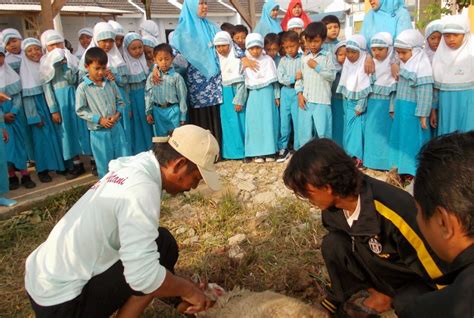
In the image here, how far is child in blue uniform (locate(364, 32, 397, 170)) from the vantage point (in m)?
4.79

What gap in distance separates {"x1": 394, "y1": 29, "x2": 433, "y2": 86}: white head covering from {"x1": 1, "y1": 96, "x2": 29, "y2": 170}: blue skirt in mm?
4308

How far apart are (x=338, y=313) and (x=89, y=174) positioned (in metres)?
4.03

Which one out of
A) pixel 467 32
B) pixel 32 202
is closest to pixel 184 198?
pixel 32 202

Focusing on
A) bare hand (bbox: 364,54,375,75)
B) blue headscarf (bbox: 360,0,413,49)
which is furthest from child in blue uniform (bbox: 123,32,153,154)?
blue headscarf (bbox: 360,0,413,49)

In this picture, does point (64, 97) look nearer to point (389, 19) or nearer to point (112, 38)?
point (112, 38)

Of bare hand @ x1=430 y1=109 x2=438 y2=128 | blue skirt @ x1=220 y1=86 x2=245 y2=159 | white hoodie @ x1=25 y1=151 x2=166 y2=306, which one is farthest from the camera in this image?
blue skirt @ x1=220 y1=86 x2=245 y2=159

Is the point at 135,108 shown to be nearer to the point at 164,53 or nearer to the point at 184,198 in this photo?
the point at 164,53

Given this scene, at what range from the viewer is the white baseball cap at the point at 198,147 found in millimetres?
2002

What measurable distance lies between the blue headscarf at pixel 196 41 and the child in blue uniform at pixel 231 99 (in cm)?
13

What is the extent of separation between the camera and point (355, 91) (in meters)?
4.98

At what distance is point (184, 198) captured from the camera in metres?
4.54

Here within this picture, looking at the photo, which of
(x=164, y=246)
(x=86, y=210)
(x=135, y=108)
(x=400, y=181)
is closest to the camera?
(x=86, y=210)

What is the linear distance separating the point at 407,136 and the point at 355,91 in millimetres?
772

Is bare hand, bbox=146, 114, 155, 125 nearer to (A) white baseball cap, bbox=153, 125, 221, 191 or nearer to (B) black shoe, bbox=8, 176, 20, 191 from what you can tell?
(B) black shoe, bbox=8, 176, 20, 191
